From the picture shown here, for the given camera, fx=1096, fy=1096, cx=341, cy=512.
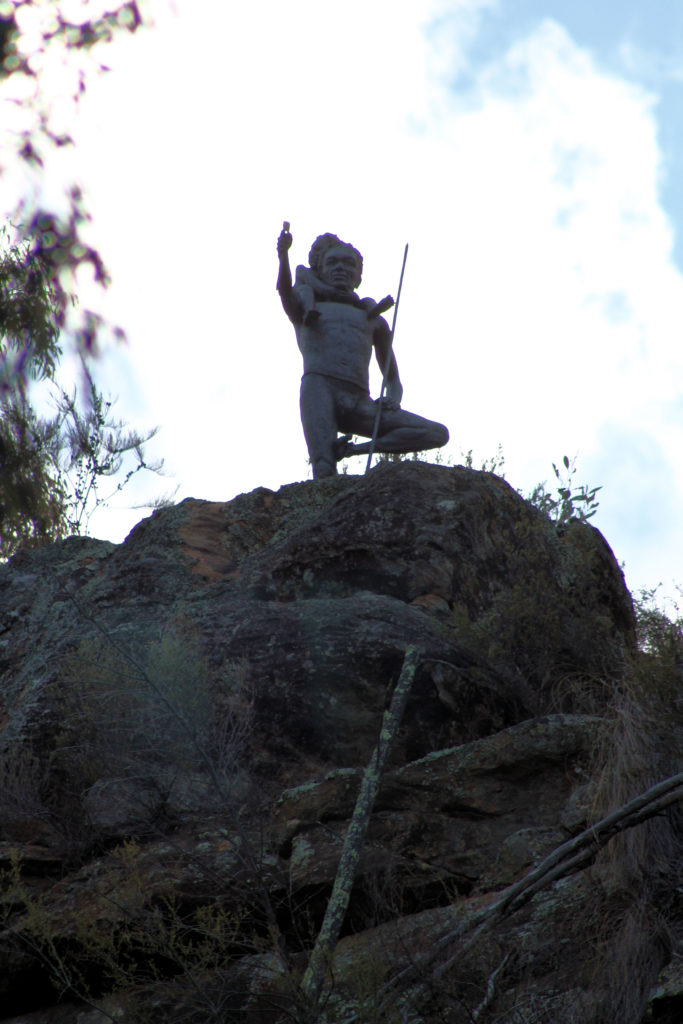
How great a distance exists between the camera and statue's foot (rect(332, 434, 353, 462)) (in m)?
7.82

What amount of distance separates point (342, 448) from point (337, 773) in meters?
4.28

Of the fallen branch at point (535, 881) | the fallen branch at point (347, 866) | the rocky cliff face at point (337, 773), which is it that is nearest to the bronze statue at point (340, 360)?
the rocky cliff face at point (337, 773)

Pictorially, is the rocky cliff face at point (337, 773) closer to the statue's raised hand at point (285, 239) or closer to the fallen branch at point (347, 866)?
the fallen branch at point (347, 866)

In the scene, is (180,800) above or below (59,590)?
below

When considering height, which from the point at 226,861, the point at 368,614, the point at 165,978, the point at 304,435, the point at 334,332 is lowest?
the point at 165,978

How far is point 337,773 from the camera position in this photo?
3775 mm

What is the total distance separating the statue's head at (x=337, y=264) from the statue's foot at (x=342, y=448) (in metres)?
1.26

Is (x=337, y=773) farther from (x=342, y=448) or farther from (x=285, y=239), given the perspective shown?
(x=285, y=239)

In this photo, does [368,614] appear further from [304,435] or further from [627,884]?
[304,435]

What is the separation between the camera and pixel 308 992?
2680 millimetres

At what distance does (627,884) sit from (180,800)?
5.17ft

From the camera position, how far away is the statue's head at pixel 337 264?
27.3 ft

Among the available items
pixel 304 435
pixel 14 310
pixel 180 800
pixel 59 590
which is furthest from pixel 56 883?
pixel 304 435

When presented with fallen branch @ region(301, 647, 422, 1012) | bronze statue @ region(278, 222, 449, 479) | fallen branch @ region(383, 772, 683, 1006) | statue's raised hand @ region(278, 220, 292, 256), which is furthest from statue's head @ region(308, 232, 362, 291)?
fallen branch @ region(383, 772, 683, 1006)
